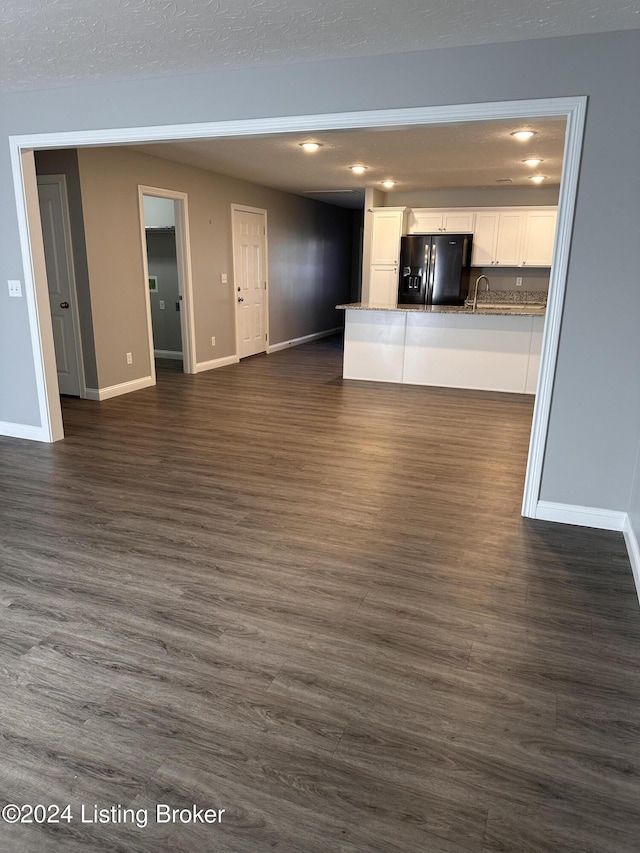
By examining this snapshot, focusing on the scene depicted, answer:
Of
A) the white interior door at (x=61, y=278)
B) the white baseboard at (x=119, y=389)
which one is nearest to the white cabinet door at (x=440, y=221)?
the white baseboard at (x=119, y=389)

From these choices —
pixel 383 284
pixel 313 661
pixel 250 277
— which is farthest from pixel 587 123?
pixel 250 277

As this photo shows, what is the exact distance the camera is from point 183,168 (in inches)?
277

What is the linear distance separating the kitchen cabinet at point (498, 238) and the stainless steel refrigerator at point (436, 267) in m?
0.17

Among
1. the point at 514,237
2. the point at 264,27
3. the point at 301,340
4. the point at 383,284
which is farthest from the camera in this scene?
the point at 301,340

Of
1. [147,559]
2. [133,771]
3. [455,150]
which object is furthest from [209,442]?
[455,150]

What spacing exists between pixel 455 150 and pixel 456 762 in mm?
5621

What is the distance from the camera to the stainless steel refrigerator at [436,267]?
8633 mm

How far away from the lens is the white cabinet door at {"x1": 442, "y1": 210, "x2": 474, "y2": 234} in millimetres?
8625

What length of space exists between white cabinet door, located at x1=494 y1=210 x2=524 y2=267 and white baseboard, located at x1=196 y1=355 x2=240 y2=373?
4.28m

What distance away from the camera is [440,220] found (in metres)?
8.77

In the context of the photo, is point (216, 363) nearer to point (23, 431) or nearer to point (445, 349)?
point (445, 349)

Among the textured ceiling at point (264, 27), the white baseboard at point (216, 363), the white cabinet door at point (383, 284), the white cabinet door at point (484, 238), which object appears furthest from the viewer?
the white cabinet door at point (383, 284)

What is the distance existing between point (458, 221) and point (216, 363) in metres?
4.28

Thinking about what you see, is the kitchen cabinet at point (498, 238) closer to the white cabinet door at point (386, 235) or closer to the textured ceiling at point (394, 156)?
the textured ceiling at point (394, 156)
